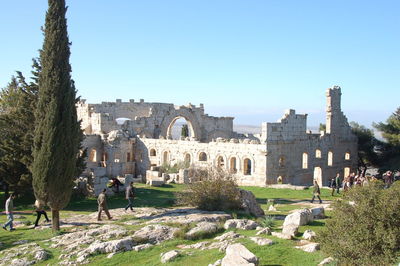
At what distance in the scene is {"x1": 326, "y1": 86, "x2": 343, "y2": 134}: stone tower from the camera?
3422 cm

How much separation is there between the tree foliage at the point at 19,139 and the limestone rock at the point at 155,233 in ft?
29.4

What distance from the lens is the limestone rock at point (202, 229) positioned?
12493mm

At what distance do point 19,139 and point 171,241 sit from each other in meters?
11.6

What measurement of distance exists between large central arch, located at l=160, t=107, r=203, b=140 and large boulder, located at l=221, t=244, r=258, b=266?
30.7m

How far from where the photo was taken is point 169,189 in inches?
1015

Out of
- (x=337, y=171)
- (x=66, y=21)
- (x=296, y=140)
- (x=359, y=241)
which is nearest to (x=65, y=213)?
(x=66, y=21)

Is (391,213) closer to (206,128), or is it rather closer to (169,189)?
(169,189)

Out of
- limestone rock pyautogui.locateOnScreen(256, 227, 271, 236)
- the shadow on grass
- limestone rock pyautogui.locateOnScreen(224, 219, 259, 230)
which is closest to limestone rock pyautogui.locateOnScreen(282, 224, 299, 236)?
limestone rock pyautogui.locateOnScreen(256, 227, 271, 236)

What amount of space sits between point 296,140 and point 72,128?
1906 centimetres

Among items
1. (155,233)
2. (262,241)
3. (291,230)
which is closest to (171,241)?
(155,233)

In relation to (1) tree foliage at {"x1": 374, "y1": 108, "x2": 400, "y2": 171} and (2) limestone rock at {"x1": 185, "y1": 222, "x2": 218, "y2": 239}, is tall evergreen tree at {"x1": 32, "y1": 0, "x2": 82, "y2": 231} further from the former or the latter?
(1) tree foliage at {"x1": 374, "y1": 108, "x2": 400, "y2": 171}

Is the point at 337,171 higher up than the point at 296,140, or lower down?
lower down

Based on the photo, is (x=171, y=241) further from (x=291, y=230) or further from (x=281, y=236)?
(x=291, y=230)

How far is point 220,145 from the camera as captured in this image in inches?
1181
